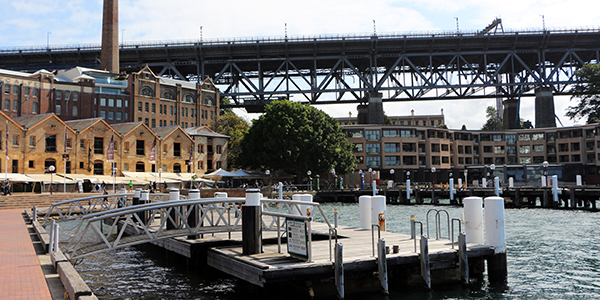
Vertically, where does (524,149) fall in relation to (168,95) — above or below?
below

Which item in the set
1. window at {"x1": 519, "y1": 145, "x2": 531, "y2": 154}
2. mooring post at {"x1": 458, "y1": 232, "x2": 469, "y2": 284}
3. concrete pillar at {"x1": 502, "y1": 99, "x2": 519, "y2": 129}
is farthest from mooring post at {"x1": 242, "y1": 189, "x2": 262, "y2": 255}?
concrete pillar at {"x1": 502, "y1": 99, "x2": 519, "y2": 129}

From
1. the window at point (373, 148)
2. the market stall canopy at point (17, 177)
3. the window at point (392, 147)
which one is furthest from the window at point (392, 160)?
the market stall canopy at point (17, 177)

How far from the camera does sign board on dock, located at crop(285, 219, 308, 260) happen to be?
14.2 m

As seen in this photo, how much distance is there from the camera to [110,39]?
4483 inches

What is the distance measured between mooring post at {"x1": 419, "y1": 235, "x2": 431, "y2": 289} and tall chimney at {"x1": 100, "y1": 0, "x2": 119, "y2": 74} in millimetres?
109557

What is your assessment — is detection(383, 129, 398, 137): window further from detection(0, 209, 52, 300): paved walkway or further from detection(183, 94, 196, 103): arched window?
detection(0, 209, 52, 300): paved walkway

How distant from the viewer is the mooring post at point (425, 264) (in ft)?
50.6

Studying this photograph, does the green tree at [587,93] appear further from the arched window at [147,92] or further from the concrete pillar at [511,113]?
the arched window at [147,92]

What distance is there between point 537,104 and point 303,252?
121m

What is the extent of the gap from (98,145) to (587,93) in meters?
106

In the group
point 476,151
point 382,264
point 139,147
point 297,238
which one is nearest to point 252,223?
point 297,238

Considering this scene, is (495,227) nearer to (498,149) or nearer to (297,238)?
(297,238)

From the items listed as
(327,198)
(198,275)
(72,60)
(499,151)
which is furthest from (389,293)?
(72,60)

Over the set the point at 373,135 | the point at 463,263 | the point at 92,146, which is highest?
the point at 373,135
